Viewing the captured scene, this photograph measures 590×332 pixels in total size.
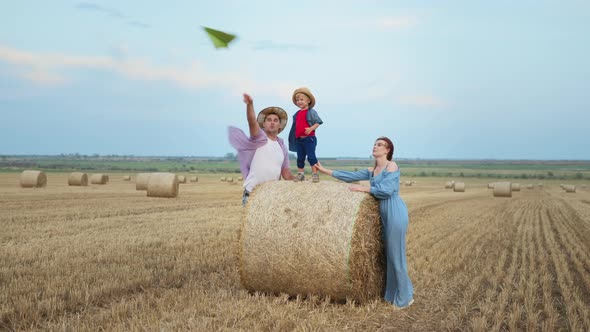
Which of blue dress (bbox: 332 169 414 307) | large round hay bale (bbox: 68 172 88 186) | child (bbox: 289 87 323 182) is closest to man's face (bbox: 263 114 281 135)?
child (bbox: 289 87 323 182)

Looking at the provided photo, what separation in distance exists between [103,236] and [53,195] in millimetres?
12618

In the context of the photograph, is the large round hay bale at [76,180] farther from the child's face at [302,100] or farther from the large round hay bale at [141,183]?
the child's face at [302,100]

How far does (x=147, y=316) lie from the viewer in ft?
18.1

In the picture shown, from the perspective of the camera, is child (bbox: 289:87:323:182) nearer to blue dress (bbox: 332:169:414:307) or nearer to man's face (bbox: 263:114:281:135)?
man's face (bbox: 263:114:281:135)

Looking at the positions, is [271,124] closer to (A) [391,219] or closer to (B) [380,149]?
(B) [380,149]

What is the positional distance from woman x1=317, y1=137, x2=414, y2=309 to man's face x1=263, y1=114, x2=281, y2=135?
4.43 ft

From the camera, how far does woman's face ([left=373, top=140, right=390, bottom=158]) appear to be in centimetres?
661

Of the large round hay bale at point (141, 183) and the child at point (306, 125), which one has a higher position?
the child at point (306, 125)

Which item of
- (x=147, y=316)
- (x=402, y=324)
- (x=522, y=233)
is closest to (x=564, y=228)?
(x=522, y=233)

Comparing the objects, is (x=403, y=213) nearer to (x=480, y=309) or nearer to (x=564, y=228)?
(x=480, y=309)

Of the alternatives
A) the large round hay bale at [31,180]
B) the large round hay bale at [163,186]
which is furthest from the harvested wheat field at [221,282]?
the large round hay bale at [31,180]

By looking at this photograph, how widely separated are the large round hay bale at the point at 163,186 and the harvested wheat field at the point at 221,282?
9139 millimetres

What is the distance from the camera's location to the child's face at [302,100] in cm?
674

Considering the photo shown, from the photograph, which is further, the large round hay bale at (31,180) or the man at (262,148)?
the large round hay bale at (31,180)
